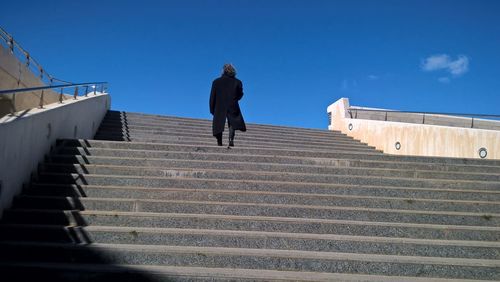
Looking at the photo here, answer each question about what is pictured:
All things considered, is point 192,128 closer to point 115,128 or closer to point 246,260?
point 115,128

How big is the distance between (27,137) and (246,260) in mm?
3192

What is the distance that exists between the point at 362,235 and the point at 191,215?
1.89 m

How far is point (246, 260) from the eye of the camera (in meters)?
4.19

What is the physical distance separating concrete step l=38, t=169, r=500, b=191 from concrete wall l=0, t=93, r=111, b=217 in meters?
0.42

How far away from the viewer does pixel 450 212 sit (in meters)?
5.46

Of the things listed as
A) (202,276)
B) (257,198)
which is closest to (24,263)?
(202,276)

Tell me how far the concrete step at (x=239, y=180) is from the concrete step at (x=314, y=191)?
0.49 ft

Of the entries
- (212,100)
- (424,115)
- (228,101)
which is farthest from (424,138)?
(212,100)

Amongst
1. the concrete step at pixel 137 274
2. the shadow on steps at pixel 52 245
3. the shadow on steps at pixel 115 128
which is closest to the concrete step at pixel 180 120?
the shadow on steps at pixel 115 128

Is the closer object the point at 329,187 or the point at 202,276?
the point at 202,276

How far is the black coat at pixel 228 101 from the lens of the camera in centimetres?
802

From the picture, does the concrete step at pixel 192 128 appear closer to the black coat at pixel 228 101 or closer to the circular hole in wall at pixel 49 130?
the black coat at pixel 228 101

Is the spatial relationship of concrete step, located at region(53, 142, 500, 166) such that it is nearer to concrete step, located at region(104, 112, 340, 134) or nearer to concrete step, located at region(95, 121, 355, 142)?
concrete step, located at region(95, 121, 355, 142)

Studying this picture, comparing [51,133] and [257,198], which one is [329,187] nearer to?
[257,198]
